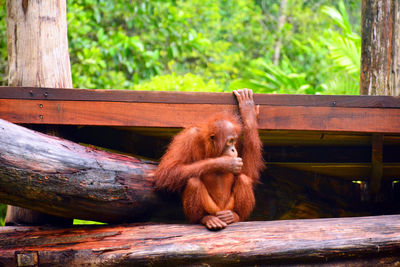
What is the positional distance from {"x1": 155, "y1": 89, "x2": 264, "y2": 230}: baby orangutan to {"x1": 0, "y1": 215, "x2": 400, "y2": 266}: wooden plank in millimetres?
219

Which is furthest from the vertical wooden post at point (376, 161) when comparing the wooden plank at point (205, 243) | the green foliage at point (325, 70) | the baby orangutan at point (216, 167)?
the green foliage at point (325, 70)

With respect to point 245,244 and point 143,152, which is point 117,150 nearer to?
point 143,152

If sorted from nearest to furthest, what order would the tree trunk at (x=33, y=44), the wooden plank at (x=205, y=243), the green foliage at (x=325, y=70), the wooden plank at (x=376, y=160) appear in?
the wooden plank at (x=205, y=243) → the tree trunk at (x=33, y=44) → the wooden plank at (x=376, y=160) → the green foliage at (x=325, y=70)

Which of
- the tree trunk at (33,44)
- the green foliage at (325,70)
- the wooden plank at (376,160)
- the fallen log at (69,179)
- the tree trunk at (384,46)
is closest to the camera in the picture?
the fallen log at (69,179)

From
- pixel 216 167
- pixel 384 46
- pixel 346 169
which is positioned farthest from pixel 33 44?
pixel 384 46

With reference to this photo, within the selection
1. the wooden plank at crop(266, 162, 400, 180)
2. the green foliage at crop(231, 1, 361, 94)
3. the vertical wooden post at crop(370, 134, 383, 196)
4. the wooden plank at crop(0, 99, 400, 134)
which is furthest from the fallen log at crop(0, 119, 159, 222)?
the green foliage at crop(231, 1, 361, 94)

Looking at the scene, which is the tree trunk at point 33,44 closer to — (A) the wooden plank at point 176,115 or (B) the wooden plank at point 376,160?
(A) the wooden plank at point 176,115

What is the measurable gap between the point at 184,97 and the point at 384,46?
2.32 meters

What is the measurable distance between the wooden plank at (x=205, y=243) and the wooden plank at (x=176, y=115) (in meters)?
0.79

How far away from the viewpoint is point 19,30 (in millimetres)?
3938

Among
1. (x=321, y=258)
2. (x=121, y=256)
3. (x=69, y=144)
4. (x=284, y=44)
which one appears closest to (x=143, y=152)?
(x=69, y=144)

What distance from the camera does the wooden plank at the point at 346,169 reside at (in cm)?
455

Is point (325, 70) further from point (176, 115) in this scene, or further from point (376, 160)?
point (176, 115)

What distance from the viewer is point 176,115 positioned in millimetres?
3701
